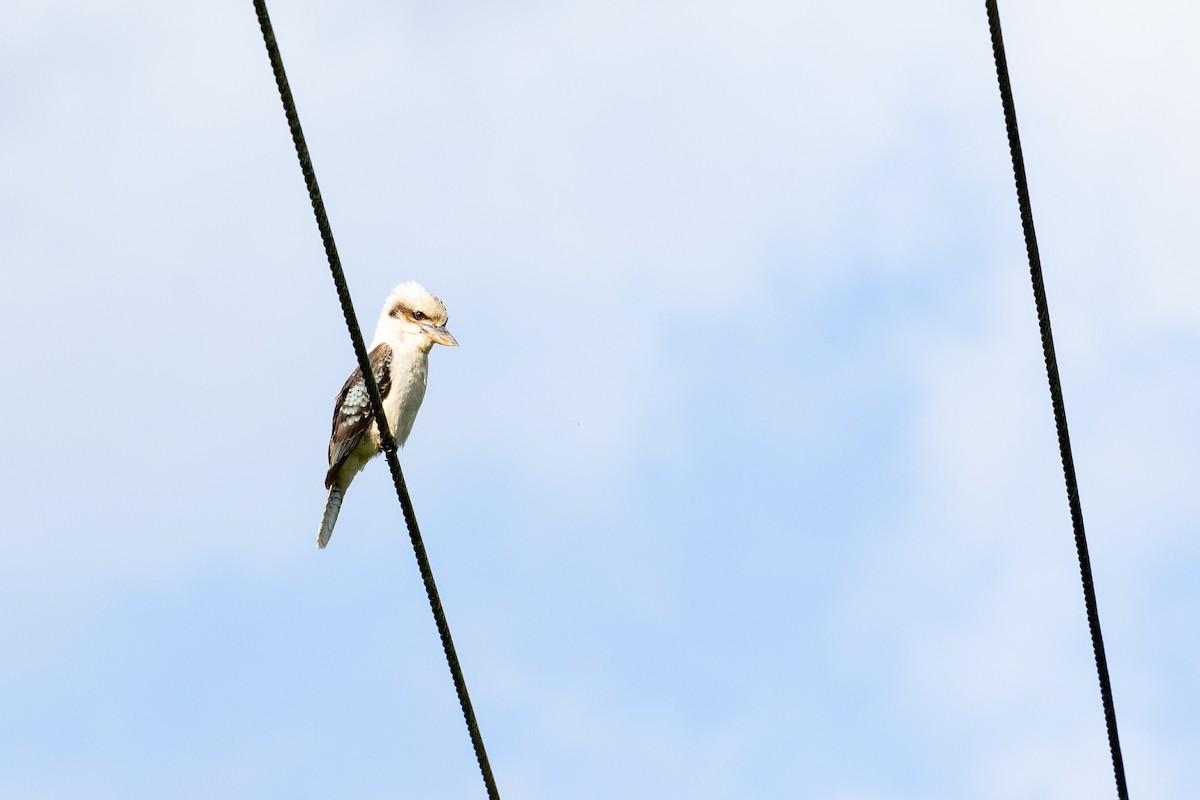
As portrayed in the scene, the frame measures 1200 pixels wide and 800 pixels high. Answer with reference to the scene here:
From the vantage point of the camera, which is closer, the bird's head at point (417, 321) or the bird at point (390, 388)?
the bird at point (390, 388)

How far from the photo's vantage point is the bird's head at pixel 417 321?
9.12 m

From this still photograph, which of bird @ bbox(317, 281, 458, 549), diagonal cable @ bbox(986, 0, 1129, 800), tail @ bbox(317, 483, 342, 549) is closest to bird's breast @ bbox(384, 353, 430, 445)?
bird @ bbox(317, 281, 458, 549)

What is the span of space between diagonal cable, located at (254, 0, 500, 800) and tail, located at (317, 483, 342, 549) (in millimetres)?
3645

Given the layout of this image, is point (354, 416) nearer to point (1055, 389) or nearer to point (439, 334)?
point (439, 334)

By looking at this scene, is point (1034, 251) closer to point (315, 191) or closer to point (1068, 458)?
point (1068, 458)

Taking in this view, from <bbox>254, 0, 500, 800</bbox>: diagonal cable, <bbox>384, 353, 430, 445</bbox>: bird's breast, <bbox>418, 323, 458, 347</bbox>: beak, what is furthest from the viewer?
<bbox>418, 323, 458, 347</bbox>: beak

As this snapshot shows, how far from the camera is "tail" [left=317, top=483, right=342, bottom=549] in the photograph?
912cm

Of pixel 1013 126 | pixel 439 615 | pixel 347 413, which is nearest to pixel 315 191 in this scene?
pixel 439 615

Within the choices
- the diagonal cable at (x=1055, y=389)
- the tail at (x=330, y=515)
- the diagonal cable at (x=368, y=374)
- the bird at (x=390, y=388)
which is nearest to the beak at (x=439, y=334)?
the bird at (x=390, y=388)

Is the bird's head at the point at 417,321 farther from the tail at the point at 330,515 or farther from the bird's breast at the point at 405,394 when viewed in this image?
the tail at the point at 330,515

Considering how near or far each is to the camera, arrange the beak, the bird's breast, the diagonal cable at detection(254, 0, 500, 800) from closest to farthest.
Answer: the diagonal cable at detection(254, 0, 500, 800)
the bird's breast
the beak

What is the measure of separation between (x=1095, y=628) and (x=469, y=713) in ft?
6.53

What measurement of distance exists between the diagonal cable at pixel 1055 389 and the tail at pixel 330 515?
5187mm

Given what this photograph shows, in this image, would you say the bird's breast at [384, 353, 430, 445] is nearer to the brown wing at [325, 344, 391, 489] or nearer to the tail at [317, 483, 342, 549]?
the brown wing at [325, 344, 391, 489]
